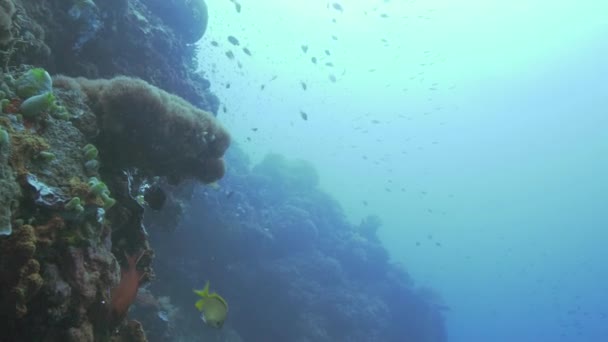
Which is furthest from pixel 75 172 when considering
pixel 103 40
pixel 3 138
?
pixel 103 40

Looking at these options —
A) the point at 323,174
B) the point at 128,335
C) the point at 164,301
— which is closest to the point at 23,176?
the point at 128,335

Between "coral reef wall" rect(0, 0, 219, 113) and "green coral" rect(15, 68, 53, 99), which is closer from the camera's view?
"green coral" rect(15, 68, 53, 99)

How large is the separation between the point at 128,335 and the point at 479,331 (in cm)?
15975

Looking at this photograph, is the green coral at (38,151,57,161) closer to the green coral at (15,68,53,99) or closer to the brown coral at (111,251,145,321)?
the green coral at (15,68,53,99)

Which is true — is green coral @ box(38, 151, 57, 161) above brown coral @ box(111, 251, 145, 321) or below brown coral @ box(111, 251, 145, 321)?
above

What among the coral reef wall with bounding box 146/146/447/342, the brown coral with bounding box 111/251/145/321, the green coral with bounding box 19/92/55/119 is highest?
the green coral with bounding box 19/92/55/119

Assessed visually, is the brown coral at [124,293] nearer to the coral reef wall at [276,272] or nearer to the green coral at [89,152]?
the green coral at [89,152]

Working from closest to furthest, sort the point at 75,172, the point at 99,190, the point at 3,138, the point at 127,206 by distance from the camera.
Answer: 1. the point at 3,138
2. the point at 99,190
3. the point at 75,172
4. the point at 127,206

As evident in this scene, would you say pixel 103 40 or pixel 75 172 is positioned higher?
pixel 75 172

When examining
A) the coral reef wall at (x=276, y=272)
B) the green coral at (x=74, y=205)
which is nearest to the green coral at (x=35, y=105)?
the green coral at (x=74, y=205)

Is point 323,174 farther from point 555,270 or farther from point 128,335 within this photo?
point 555,270

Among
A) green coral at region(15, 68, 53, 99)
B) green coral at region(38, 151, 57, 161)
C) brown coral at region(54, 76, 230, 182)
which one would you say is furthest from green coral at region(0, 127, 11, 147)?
brown coral at region(54, 76, 230, 182)

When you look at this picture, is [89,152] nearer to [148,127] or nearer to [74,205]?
[74,205]

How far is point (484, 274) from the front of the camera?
176 metres
